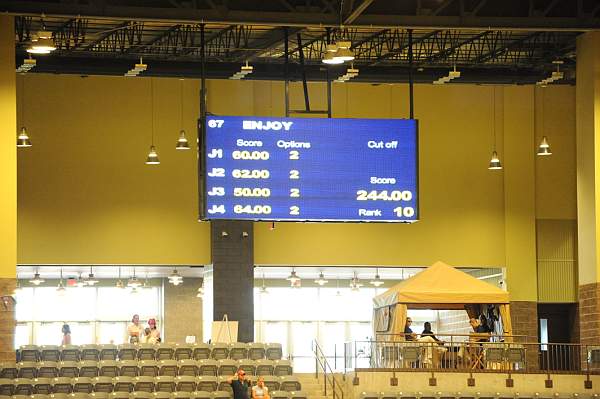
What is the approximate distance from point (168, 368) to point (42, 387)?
238 cm

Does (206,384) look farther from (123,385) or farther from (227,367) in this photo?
(123,385)

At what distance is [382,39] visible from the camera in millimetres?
26656

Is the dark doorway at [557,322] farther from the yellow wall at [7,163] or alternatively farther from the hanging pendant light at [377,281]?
the yellow wall at [7,163]

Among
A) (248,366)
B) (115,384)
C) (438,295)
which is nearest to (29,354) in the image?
(115,384)

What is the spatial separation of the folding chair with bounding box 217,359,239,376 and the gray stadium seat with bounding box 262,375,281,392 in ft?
2.82

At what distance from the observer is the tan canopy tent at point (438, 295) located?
75.2 feet

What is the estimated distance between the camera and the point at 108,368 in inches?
856

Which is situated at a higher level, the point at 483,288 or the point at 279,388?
the point at 483,288

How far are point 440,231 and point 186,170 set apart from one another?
661 cm

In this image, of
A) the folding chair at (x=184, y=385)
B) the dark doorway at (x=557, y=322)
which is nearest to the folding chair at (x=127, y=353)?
the folding chair at (x=184, y=385)

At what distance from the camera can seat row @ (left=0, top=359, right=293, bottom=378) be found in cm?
2146

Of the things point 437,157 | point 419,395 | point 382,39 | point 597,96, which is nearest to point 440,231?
point 437,157

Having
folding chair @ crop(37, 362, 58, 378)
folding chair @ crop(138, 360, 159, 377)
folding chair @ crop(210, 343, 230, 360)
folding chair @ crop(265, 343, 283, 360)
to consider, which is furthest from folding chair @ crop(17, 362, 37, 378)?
folding chair @ crop(265, 343, 283, 360)

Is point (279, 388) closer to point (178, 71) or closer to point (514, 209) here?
point (178, 71)
